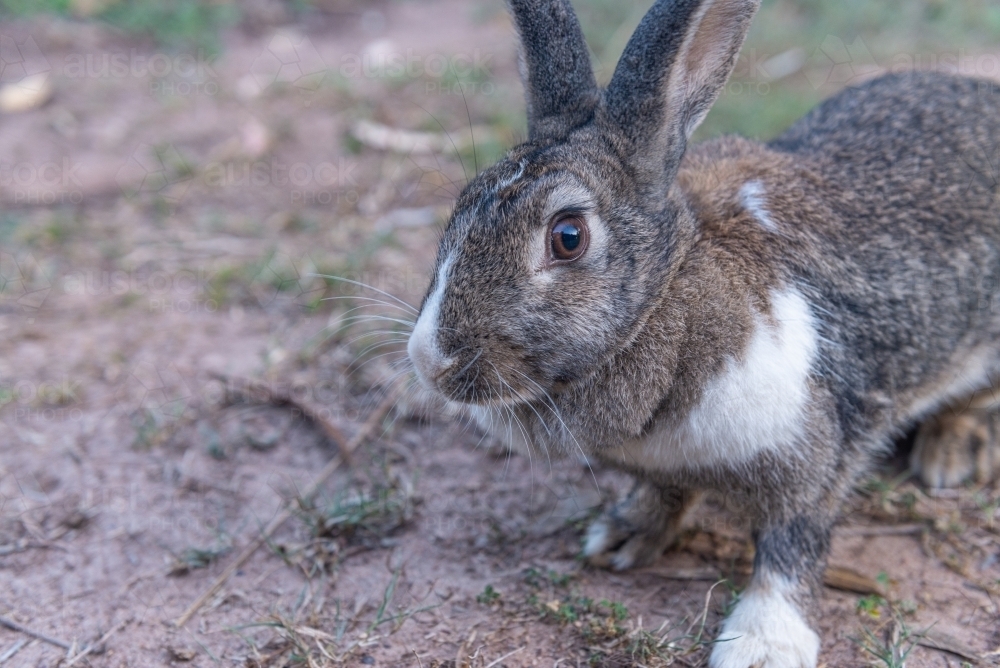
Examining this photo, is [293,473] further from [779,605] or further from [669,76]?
[669,76]

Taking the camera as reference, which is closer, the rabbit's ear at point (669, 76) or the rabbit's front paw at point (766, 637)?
the rabbit's ear at point (669, 76)

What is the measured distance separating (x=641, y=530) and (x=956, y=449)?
1.36 meters

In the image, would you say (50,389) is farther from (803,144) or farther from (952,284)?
(952,284)

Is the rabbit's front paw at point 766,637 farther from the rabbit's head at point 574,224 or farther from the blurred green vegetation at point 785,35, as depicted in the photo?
the blurred green vegetation at point 785,35

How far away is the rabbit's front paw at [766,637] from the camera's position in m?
2.75

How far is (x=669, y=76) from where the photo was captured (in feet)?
8.75

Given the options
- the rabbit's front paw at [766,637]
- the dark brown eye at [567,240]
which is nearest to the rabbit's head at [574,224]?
the dark brown eye at [567,240]

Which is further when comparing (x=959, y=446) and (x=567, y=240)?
(x=959, y=446)

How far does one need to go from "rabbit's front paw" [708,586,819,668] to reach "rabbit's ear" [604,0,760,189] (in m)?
1.30

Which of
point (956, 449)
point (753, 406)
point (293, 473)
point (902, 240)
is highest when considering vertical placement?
point (902, 240)

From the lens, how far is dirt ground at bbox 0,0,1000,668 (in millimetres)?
2920

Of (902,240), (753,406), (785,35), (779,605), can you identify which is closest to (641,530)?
(779,605)

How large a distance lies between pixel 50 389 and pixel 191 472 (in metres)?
0.88

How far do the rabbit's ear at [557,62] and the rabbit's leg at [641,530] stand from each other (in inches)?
49.1
